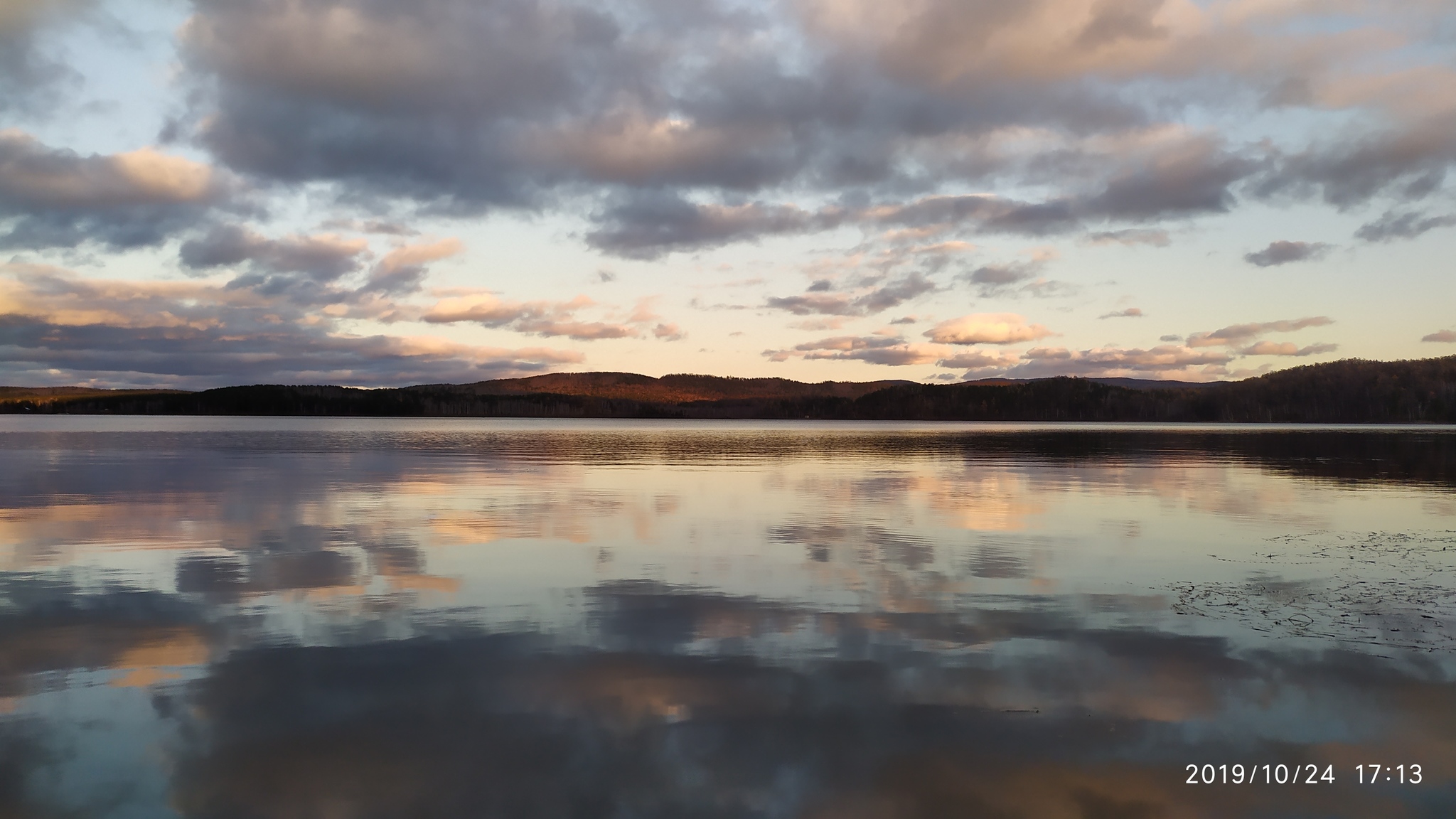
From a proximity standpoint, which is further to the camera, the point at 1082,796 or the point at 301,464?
Answer: the point at 301,464

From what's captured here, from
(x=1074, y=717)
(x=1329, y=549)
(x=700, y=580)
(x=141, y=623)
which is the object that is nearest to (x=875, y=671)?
(x=1074, y=717)

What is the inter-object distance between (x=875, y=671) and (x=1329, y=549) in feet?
59.5

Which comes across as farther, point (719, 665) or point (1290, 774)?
point (719, 665)

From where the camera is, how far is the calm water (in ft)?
28.9

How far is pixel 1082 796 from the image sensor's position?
859cm

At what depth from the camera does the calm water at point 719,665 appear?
28.9 ft

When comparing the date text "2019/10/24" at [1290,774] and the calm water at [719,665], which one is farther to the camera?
the date text "2019/10/24" at [1290,774]

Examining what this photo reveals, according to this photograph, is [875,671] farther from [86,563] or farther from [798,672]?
[86,563]

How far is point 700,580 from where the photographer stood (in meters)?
19.4

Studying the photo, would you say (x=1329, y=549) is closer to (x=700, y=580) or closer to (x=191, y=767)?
(x=700, y=580)

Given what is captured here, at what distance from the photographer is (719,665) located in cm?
1265

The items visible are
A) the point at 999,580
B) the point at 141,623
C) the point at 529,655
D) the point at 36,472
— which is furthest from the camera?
the point at 36,472

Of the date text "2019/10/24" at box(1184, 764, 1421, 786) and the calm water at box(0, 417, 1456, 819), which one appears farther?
the date text "2019/10/24" at box(1184, 764, 1421, 786)

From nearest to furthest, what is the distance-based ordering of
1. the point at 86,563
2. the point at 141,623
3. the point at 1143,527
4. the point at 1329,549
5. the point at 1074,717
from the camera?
1. the point at 1074,717
2. the point at 141,623
3. the point at 86,563
4. the point at 1329,549
5. the point at 1143,527
